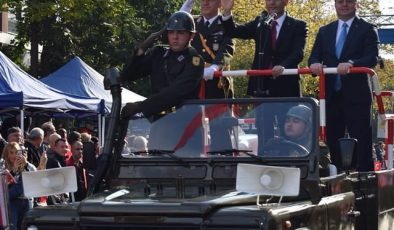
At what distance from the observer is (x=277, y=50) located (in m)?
7.95

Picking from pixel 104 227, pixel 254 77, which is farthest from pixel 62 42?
pixel 104 227

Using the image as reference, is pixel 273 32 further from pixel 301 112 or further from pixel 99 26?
pixel 99 26

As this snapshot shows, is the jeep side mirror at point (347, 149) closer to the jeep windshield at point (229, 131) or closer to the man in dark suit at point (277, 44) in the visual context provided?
the jeep windshield at point (229, 131)

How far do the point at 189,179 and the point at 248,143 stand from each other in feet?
1.72

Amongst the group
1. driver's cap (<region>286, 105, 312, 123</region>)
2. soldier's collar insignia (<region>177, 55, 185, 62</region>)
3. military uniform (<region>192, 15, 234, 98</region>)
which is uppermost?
military uniform (<region>192, 15, 234, 98</region>)

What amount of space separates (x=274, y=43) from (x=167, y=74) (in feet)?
3.81

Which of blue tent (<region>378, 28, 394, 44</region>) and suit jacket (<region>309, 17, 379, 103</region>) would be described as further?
blue tent (<region>378, 28, 394, 44</region>)

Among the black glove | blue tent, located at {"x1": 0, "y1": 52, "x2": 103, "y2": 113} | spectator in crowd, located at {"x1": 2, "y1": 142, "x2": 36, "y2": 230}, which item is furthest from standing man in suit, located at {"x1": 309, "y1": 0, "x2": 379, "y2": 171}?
blue tent, located at {"x1": 0, "y1": 52, "x2": 103, "y2": 113}

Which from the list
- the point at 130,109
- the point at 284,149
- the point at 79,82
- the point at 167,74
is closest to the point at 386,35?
the point at 79,82

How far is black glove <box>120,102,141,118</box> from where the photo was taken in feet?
22.9

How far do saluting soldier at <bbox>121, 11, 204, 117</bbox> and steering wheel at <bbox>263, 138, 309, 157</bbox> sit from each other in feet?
2.98

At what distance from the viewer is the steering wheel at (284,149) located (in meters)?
6.29

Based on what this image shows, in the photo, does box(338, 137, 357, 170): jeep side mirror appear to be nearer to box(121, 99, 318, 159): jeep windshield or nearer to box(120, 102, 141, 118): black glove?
box(121, 99, 318, 159): jeep windshield

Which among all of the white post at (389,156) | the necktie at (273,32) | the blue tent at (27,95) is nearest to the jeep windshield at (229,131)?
the necktie at (273,32)
